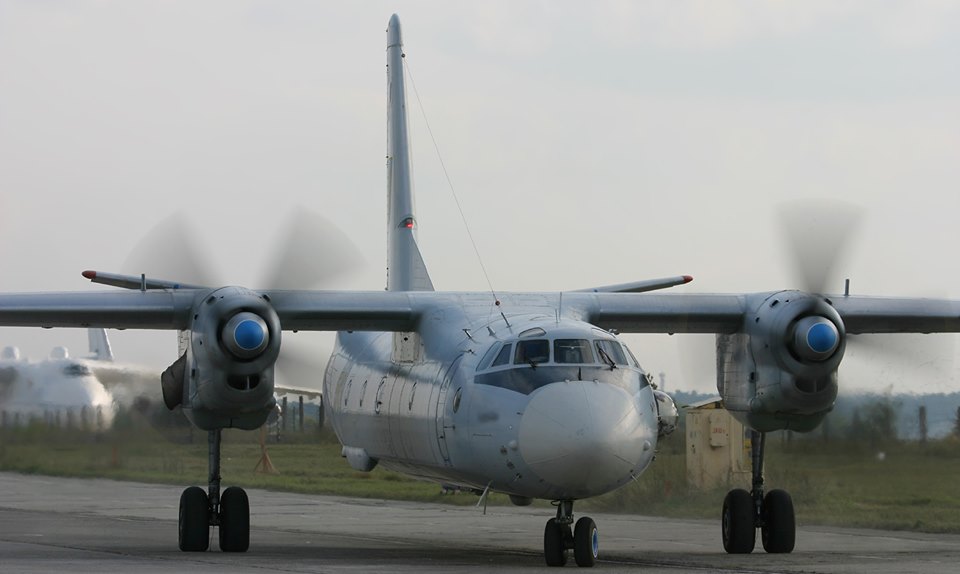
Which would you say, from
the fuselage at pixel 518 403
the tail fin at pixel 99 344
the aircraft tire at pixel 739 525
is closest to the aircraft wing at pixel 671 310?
the fuselage at pixel 518 403

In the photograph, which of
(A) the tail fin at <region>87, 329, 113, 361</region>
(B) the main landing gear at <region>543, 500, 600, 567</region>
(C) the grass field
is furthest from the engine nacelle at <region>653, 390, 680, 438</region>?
(A) the tail fin at <region>87, 329, 113, 361</region>

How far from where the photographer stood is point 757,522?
60.7 ft

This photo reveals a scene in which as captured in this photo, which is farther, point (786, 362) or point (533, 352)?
point (786, 362)

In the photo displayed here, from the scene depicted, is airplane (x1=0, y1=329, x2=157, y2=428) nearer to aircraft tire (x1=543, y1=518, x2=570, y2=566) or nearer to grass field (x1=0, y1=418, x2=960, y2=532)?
grass field (x1=0, y1=418, x2=960, y2=532)

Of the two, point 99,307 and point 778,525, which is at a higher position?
point 99,307

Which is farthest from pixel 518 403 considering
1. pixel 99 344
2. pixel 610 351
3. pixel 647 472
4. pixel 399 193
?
pixel 99 344

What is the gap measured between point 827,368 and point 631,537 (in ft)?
15.0

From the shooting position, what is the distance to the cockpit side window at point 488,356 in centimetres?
1542

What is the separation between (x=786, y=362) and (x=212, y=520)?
682cm

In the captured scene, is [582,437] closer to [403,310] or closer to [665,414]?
[665,414]

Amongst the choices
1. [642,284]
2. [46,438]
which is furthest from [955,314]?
[46,438]

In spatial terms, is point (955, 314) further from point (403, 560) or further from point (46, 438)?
point (46, 438)

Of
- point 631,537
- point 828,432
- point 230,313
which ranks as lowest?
point 631,537

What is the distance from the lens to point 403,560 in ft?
53.7
